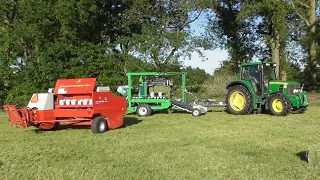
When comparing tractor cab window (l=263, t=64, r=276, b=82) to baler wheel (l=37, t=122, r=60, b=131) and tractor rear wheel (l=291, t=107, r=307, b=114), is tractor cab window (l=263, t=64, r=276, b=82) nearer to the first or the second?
tractor rear wheel (l=291, t=107, r=307, b=114)

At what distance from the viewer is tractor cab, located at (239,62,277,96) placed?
14.4 m

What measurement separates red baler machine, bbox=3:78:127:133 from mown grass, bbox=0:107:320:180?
12.8 inches

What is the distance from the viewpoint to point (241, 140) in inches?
336

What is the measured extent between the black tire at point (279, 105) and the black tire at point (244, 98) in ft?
2.44

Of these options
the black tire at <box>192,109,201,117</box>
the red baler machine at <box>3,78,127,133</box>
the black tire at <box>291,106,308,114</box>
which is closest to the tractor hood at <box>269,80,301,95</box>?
the black tire at <box>291,106,308,114</box>

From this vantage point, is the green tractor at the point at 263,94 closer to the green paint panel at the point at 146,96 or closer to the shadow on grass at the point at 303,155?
the green paint panel at the point at 146,96

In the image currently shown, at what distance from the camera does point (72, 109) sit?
35.2 ft

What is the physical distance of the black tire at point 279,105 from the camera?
13.4 meters

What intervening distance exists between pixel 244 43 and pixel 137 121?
19213 millimetres

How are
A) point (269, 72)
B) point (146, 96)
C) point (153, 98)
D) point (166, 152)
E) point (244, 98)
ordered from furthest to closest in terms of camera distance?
point (146, 96) < point (153, 98) < point (269, 72) < point (244, 98) < point (166, 152)

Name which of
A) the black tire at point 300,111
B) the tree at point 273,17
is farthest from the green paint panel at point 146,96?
the tree at point 273,17

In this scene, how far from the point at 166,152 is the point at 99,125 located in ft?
11.5

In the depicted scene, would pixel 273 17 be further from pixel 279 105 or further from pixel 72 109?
pixel 72 109

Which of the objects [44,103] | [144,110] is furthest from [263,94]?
[44,103]
